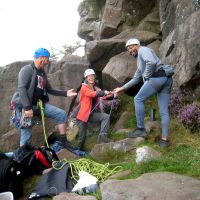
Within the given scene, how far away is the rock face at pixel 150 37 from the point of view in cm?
1124

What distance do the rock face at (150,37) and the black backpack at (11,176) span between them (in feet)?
18.8

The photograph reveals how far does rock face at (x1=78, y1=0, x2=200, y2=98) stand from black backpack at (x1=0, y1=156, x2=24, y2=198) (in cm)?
572

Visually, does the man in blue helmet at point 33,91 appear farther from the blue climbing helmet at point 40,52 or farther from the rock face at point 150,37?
the rock face at point 150,37

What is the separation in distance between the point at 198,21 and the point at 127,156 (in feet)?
15.5

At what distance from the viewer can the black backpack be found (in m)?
7.63

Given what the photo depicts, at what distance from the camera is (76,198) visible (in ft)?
21.2

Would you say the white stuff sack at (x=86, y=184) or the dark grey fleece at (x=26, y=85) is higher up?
the dark grey fleece at (x=26, y=85)

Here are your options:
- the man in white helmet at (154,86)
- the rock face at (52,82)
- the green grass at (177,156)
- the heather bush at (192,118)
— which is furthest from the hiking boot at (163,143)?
the rock face at (52,82)

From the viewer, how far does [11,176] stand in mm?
7840

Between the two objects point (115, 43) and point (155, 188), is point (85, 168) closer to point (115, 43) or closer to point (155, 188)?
point (155, 188)

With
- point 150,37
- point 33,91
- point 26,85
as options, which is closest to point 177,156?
point 33,91

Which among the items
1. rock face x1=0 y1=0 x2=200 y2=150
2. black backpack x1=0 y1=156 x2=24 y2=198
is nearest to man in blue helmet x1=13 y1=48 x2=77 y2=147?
black backpack x1=0 y1=156 x2=24 y2=198

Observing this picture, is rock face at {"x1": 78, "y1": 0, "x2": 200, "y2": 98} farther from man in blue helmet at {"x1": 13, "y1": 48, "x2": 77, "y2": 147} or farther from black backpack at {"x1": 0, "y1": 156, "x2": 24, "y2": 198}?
black backpack at {"x1": 0, "y1": 156, "x2": 24, "y2": 198}

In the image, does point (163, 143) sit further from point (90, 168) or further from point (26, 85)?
point (26, 85)
